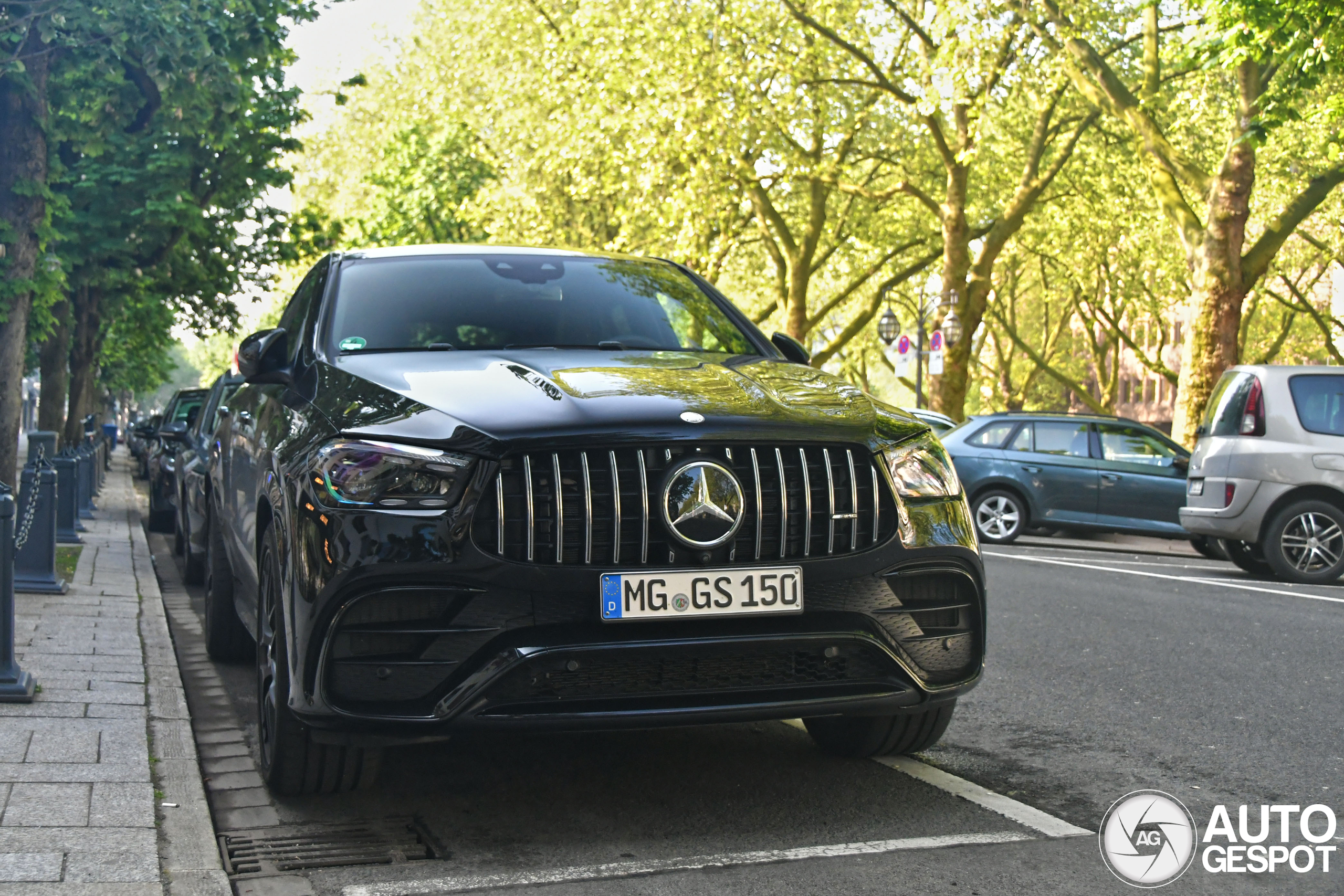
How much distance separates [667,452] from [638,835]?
3.67 ft

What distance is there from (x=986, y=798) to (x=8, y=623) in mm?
3720

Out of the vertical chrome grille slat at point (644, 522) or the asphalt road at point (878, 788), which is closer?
the asphalt road at point (878, 788)

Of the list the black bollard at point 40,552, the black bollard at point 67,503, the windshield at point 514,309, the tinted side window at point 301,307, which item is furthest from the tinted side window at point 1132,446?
the tinted side window at point 301,307

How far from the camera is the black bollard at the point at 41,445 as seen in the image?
34.1 ft

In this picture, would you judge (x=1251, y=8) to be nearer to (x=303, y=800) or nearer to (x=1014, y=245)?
(x=303, y=800)

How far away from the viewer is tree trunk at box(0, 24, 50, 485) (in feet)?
37.1

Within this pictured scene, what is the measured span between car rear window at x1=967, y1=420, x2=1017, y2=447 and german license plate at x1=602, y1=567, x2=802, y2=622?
14116mm

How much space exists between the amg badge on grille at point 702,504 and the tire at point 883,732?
1179 mm

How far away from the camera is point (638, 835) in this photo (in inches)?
173

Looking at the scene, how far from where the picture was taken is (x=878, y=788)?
493 cm

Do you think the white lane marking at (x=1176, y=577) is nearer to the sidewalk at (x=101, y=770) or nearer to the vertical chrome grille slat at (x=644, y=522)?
the sidewalk at (x=101, y=770)

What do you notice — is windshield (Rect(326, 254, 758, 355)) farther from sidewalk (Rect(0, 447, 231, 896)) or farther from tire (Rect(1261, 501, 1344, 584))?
tire (Rect(1261, 501, 1344, 584))

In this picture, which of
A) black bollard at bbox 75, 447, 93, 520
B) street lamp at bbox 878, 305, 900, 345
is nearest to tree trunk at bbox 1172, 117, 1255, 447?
black bollard at bbox 75, 447, 93, 520

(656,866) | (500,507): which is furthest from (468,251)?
(656,866)
